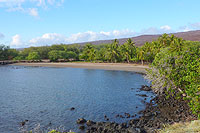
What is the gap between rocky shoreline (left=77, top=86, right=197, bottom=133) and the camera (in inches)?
883

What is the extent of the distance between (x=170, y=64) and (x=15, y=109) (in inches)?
1079

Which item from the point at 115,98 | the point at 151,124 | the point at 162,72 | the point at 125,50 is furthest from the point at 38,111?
the point at 125,50

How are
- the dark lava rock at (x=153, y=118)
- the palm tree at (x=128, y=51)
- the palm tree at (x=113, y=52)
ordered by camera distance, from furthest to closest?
the palm tree at (x=113, y=52)
the palm tree at (x=128, y=51)
the dark lava rock at (x=153, y=118)

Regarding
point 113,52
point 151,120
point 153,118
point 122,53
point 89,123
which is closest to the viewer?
point 89,123

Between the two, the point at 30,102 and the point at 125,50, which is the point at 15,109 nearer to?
the point at 30,102

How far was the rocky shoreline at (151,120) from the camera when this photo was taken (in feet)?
73.6

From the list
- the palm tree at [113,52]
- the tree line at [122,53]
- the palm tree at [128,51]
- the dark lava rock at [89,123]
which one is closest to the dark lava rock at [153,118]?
the dark lava rock at [89,123]

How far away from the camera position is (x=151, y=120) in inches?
1025

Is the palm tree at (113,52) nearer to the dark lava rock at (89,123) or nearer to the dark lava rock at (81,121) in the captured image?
the dark lava rock at (81,121)

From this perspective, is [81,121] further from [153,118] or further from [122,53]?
[122,53]

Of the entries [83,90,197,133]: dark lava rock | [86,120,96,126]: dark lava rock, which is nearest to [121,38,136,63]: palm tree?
[83,90,197,133]: dark lava rock

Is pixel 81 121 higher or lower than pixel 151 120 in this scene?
higher

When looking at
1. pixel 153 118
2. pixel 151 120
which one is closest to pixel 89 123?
pixel 151 120

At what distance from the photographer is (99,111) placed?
31188 millimetres
